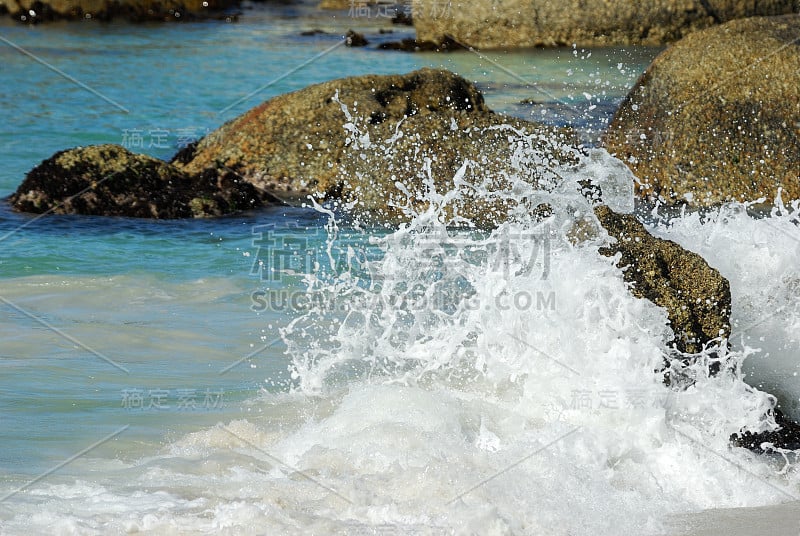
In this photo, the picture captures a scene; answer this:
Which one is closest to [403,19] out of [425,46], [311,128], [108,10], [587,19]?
[425,46]

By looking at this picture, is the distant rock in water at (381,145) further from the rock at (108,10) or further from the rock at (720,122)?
the rock at (108,10)

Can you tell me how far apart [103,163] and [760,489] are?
7.19 metres

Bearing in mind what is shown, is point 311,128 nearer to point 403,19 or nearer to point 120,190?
point 120,190

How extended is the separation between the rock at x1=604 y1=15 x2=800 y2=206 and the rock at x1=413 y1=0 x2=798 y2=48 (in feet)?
24.9

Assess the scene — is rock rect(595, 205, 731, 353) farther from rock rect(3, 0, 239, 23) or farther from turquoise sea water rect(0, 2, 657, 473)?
rock rect(3, 0, 239, 23)

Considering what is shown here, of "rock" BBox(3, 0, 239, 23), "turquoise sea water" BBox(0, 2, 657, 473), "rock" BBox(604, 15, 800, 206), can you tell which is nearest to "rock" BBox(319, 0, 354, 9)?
"rock" BBox(3, 0, 239, 23)

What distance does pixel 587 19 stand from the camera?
18.3 m

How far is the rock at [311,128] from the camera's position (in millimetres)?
10484

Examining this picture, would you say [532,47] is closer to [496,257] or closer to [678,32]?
[678,32]

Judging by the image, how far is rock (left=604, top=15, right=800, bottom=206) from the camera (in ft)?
32.4

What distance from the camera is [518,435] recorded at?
511 cm

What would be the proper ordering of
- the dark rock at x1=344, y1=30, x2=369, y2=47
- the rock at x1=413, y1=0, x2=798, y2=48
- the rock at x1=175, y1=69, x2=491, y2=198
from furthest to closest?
1. the dark rock at x1=344, y1=30, x2=369, y2=47
2. the rock at x1=413, y1=0, x2=798, y2=48
3. the rock at x1=175, y1=69, x2=491, y2=198

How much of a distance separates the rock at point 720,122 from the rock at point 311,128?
5.93ft

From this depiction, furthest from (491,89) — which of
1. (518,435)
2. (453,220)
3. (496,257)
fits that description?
(518,435)
